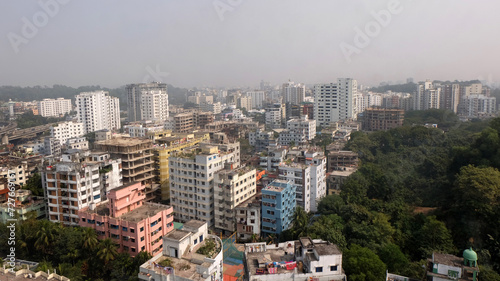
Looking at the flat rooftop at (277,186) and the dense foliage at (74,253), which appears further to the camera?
the flat rooftop at (277,186)

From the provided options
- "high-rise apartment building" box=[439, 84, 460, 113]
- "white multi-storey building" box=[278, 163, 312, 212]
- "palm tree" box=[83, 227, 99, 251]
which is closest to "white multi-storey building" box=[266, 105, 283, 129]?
"high-rise apartment building" box=[439, 84, 460, 113]

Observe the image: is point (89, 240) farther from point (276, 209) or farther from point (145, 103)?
point (145, 103)

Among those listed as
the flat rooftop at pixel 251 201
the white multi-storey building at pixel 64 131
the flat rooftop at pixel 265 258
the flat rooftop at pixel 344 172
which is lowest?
the flat rooftop at pixel 251 201

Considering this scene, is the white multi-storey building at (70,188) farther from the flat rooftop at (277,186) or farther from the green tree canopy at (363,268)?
the green tree canopy at (363,268)

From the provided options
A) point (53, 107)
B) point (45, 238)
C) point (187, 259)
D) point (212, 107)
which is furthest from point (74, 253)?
point (53, 107)

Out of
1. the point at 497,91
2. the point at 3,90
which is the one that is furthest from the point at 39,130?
the point at 497,91

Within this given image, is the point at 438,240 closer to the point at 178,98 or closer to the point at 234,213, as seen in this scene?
the point at 234,213

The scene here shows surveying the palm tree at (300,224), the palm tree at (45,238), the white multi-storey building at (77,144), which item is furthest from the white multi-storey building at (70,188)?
the white multi-storey building at (77,144)
